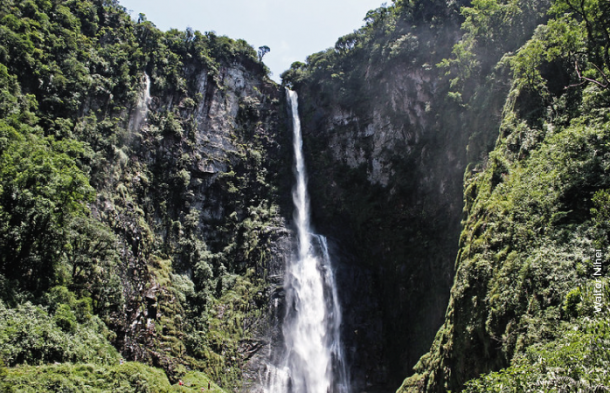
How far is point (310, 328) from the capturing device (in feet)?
94.3

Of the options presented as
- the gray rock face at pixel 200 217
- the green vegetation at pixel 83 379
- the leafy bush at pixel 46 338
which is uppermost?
the gray rock face at pixel 200 217

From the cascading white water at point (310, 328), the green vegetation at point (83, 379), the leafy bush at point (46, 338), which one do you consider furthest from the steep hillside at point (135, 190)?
the cascading white water at point (310, 328)

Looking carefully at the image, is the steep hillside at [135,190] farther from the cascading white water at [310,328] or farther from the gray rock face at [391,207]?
the gray rock face at [391,207]

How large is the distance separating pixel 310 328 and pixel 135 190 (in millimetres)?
16253

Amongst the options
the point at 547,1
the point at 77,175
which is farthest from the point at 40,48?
the point at 547,1

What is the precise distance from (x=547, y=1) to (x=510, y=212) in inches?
693

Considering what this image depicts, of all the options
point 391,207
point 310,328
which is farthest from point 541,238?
point 391,207

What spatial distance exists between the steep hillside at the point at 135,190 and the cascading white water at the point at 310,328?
188cm

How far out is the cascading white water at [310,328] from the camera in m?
26.3

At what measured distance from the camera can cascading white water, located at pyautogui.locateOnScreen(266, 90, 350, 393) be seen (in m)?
26.3

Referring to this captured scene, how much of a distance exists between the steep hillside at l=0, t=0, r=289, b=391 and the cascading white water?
188cm

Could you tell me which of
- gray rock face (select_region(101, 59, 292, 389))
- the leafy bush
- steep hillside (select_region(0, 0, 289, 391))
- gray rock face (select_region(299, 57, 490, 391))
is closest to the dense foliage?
gray rock face (select_region(299, 57, 490, 391))

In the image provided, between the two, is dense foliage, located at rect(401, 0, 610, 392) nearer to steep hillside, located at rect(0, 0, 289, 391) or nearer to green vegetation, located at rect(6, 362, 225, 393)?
green vegetation, located at rect(6, 362, 225, 393)

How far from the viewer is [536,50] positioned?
58.7 ft
